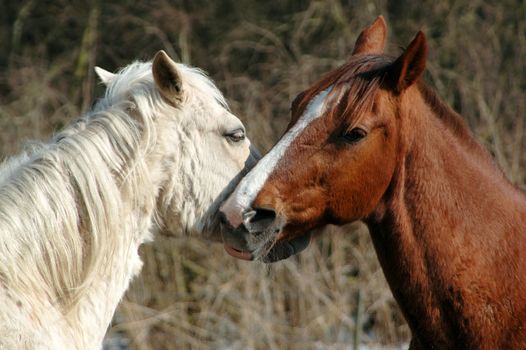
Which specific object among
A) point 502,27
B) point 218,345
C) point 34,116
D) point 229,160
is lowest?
point 218,345

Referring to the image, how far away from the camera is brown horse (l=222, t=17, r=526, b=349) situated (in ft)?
10.6

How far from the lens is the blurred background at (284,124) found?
23.2 ft

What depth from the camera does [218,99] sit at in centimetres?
383

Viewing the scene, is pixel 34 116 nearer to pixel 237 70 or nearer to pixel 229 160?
pixel 237 70

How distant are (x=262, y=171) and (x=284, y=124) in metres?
4.55

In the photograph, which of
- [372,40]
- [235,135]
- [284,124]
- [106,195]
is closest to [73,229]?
[106,195]

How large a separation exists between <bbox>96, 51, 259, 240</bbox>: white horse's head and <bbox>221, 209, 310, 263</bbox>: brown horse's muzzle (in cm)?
17

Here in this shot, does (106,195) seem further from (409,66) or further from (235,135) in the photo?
(409,66)

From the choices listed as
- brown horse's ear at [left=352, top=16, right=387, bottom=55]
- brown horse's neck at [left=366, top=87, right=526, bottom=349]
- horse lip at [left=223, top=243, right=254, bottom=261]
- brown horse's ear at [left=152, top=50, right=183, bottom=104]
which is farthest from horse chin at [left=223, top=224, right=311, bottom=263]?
brown horse's ear at [left=352, top=16, right=387, bottom=55]

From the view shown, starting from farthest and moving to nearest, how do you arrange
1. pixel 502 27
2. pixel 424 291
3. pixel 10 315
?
pixel 502 27
pixel 424 291
pixel 10 315

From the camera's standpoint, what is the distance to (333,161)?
3.30 metres

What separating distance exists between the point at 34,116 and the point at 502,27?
4.96m

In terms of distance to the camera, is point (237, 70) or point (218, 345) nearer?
point (218, 345)

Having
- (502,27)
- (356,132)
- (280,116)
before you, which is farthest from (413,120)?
(502,27)
